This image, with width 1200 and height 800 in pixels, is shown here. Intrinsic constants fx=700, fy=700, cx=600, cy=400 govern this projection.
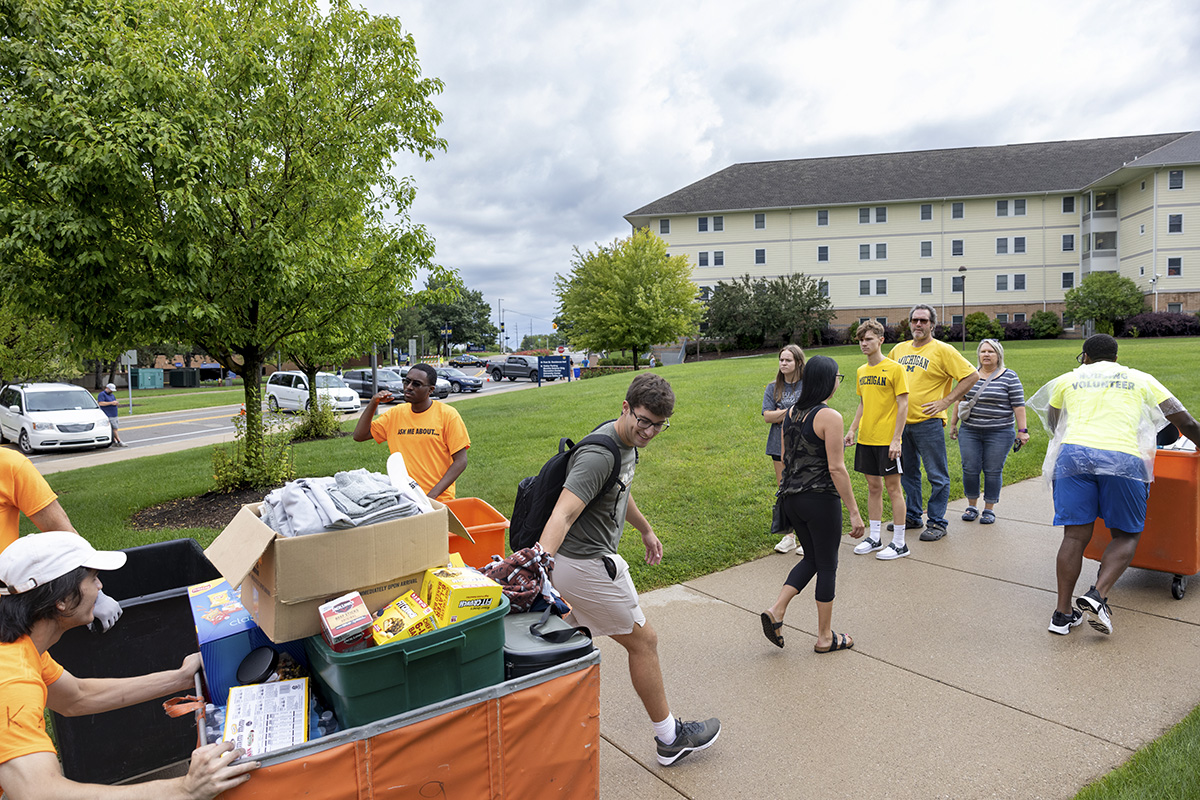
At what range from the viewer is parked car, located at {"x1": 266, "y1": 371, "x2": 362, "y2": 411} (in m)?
25.6

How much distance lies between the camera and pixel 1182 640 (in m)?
4.38

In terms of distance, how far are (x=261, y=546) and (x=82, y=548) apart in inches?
23.8

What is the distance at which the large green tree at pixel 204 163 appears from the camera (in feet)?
22.3

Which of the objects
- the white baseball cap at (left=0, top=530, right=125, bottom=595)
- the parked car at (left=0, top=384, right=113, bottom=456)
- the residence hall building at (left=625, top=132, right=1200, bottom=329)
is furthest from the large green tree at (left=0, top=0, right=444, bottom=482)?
the residence hall building at (left=625, top=132, right=1200, bottom=329)

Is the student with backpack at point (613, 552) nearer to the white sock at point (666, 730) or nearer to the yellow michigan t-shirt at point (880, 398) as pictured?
the white sock at point (666, 730)

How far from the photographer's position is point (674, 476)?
8.96m

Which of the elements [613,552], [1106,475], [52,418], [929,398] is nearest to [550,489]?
[613,552]

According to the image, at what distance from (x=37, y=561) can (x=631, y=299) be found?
35585 millimetres

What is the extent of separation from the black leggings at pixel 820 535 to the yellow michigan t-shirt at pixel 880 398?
6.89ft

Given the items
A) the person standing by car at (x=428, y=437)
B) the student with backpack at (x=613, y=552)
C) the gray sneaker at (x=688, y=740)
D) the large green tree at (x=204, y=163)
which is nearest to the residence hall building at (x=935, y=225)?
the large green tree at (x=204, y=163)

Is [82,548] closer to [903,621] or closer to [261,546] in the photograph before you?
[261,546]

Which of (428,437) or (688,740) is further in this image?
(428,437)

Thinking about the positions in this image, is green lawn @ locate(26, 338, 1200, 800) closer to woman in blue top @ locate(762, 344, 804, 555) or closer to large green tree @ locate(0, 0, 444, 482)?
Result: woman in blue top @ locate(762, 344, 804, 555)

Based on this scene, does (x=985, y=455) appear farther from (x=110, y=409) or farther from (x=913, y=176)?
(x=913, y=176)
